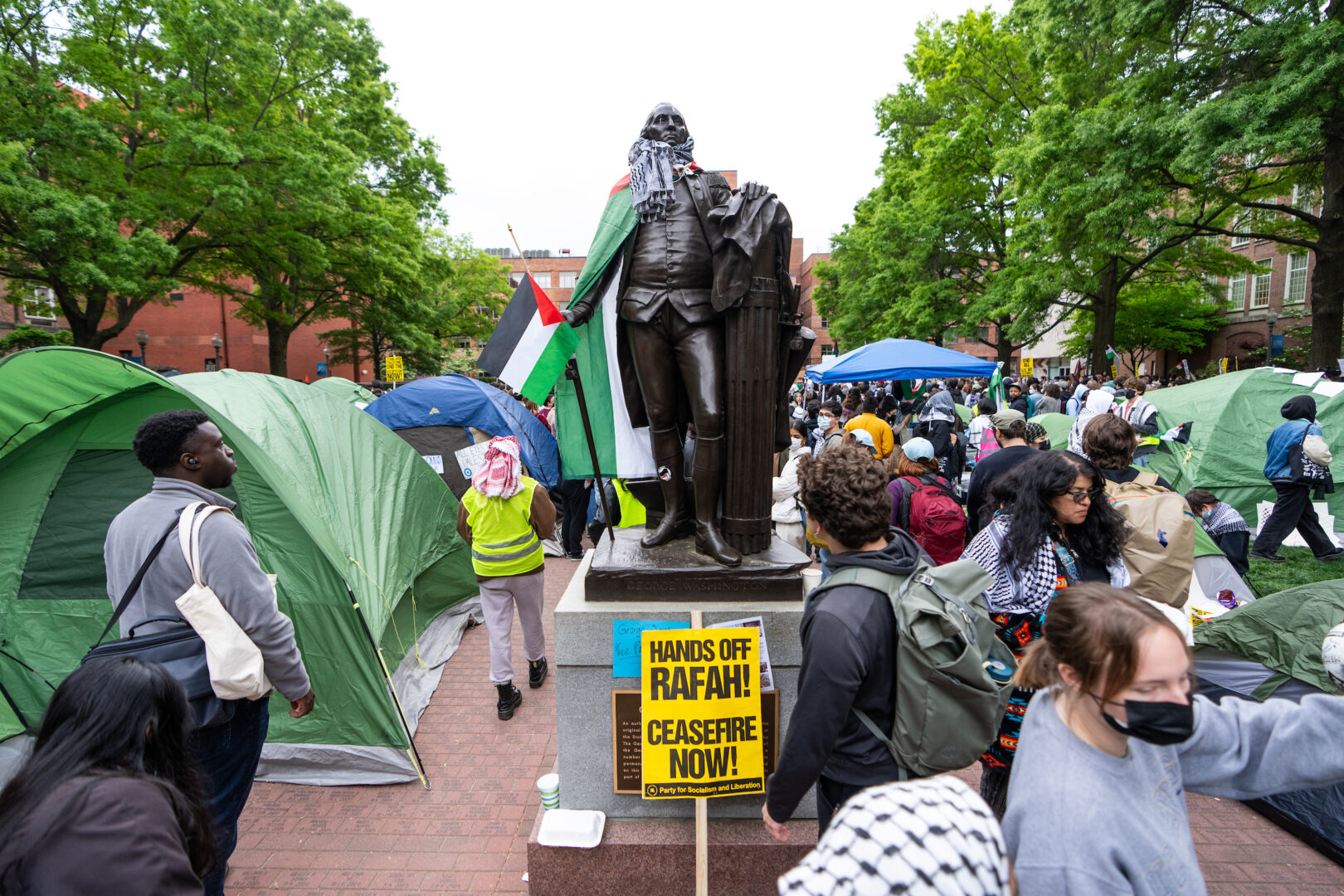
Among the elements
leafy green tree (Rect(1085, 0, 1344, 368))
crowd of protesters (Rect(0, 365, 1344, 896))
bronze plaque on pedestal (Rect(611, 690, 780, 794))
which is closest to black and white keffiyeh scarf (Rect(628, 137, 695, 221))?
crowd of protesters (Rect(0, 365, 1344, 896))

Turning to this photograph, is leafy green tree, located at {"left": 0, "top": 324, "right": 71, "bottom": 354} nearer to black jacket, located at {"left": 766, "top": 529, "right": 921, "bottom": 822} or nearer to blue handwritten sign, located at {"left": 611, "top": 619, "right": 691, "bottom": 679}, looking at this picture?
blue handwritten sign, located at {"left": 611, "top": 619, "right": 691, "bottom": 679}

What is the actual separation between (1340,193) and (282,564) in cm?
1787

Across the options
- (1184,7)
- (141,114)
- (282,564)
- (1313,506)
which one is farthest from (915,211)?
(282,564)

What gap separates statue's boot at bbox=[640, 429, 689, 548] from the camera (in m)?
3.30

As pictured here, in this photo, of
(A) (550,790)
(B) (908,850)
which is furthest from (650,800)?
(B) (908,850)

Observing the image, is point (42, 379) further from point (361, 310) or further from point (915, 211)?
point (915, 211)

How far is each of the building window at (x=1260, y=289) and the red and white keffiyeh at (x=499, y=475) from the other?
39.6m

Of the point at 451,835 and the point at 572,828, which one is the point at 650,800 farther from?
the point at 451,835

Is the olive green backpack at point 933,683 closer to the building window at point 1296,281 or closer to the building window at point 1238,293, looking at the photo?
the building window at point 1296,281

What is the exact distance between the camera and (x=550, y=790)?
2857mm

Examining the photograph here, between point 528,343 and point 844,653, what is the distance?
2.19 m

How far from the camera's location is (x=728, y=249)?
294cm

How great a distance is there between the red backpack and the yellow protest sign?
248cm

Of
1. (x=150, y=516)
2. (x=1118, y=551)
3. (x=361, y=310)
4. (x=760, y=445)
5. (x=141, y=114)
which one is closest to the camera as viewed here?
(x=150, y=516)
